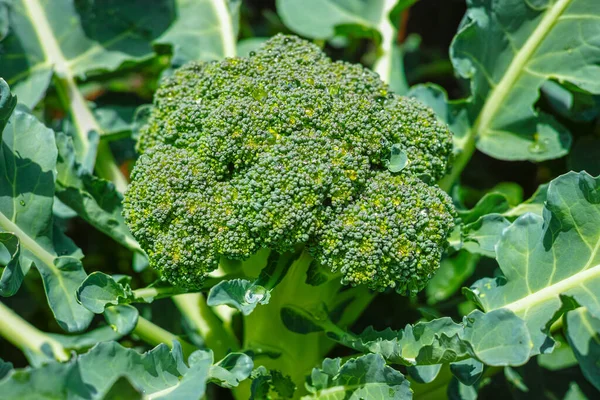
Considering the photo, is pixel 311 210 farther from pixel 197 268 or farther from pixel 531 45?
pixel 531 45

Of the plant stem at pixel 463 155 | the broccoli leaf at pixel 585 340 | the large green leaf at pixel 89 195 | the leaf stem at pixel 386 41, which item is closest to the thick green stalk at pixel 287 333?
the large green leaf at pixel 89 195

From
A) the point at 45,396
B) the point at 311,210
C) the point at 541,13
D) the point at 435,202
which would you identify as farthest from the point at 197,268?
the point at 541,13

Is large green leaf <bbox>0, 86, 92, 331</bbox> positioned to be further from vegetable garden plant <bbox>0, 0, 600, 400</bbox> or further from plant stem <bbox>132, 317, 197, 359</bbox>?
plant stem <bbox>132, 317, 197, 359</bbox>

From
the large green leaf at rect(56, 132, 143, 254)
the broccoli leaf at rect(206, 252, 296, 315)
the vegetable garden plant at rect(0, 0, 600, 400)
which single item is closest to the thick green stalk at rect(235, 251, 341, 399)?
the vegetable garden plant at rect(0, 0, 600, 400)

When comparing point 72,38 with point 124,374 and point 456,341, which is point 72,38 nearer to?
point 124,374

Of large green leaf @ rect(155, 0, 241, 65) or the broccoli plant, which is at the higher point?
large green leaf @ rect(155, 0, 241, 65)

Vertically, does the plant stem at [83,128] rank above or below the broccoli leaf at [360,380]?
above

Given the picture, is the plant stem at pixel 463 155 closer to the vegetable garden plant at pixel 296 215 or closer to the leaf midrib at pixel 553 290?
the vegetable garden plant at pixel 296 215
